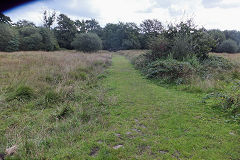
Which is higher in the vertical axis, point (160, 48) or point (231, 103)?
point (160, 48)

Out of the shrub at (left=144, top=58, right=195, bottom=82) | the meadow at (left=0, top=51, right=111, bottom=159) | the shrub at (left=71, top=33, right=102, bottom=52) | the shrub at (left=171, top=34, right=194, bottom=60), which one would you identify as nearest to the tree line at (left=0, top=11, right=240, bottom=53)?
the shrub at (left=71, top=33, right=102, bottom=52)

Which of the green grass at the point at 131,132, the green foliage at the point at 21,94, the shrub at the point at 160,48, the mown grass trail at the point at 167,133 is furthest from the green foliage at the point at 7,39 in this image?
the mown grass trail at the point at 167,133

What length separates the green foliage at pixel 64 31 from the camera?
134 ft

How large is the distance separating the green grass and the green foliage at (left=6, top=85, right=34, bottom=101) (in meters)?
0.91

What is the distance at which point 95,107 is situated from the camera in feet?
14.6

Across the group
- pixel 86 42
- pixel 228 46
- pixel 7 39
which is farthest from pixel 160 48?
pixel 228 46

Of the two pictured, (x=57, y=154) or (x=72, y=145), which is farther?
(x=72, y=145)

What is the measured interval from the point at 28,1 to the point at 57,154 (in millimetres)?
Answer: 5006

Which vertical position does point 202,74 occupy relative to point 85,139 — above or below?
above

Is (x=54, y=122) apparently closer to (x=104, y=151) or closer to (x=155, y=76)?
(x=104, y=151)

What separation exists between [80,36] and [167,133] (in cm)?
3234

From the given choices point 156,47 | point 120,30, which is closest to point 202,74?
point 156,47

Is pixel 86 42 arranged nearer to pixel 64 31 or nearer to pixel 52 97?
pixel 64 31

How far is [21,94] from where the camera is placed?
496 cm
